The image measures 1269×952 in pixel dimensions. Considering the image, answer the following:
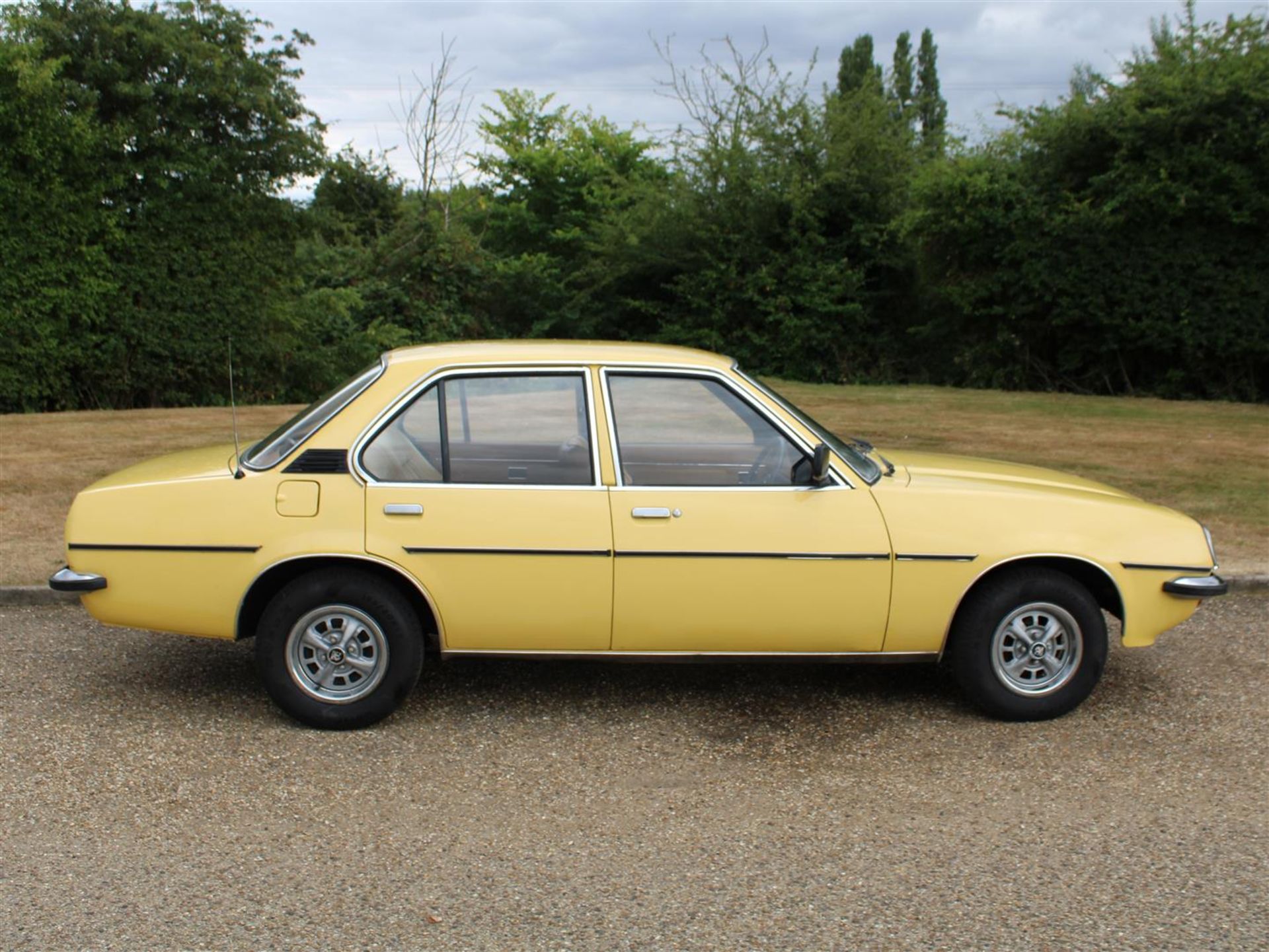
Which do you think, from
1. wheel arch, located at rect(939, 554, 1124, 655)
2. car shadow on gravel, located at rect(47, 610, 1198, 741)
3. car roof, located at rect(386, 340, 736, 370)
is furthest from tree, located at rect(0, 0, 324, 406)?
wheel arch, located at rect(939, 554, 1124, 655)

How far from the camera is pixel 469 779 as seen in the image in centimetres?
470

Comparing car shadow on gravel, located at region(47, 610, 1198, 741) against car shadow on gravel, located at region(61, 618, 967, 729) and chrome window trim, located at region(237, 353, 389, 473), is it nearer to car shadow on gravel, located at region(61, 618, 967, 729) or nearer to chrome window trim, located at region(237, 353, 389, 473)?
car shadow on gravel, located at region(61, 618, 967, 729)

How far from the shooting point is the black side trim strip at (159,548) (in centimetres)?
511

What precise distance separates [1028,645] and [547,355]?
2.36 m

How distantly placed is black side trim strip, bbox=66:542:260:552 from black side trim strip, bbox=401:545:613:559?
2.12ft

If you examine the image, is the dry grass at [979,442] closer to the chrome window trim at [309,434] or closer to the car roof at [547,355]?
the chrome window trim at [309,434]

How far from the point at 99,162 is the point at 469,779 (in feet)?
54.4

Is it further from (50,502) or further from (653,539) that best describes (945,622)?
(50,502)

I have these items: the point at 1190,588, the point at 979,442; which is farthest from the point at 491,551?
the point at 979,442

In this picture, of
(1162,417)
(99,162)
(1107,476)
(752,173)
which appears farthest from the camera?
(752,173)

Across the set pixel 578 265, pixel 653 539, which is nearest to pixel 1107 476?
pixel 653 539

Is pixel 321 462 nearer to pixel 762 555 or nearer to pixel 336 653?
pixel 336 653

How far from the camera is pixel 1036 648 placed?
17.2ft

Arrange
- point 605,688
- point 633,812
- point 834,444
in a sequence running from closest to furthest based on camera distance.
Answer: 1. point 633,812
2. point 834,444
3. point 605,688
